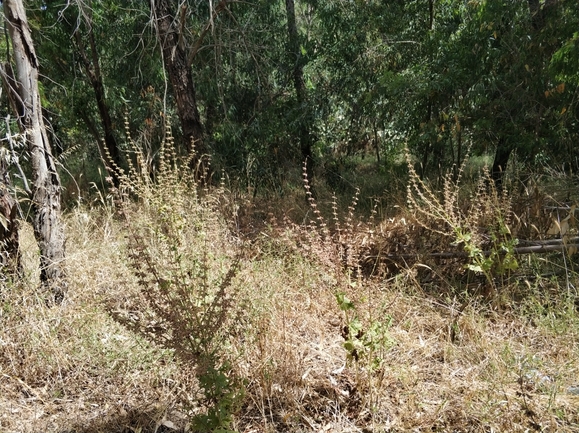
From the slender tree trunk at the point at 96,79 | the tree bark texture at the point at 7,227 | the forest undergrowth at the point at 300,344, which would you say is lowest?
the forest undergrowth at the point at 300,344

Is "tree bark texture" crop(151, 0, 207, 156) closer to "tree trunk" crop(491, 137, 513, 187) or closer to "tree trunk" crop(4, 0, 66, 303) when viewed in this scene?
"tree trunk" crop(4, 0, 66, 303)

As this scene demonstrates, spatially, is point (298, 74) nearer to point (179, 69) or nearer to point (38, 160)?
point (179, 69)

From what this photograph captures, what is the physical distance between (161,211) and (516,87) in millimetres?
3523

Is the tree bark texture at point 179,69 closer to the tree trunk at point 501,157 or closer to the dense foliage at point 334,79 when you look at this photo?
the dense foliage at point 334,79

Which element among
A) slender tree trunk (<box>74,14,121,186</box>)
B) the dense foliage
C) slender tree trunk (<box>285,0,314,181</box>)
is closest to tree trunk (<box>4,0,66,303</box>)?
the dense foliage

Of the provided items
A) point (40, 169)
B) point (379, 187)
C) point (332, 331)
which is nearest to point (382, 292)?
point (332, 331)

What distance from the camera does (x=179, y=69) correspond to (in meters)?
4.82

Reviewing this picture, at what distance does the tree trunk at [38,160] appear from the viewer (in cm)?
258

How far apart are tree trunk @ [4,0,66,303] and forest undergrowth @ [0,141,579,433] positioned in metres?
0.18

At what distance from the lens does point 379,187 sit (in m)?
5.88

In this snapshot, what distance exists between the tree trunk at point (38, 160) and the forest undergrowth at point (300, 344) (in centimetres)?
18

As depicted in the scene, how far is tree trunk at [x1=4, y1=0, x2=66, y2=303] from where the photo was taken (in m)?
2.58

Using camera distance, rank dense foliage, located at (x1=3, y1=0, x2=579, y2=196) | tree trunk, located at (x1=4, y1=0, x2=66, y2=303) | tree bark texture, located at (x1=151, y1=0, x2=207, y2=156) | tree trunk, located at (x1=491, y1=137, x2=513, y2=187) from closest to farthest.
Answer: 1. tree trunk, located at (x1=4, y1=0, x2=66, y2=303)
2. dense foliage, located at (x1=3, y1=0, x2=579, y2=196)
3. tree trunk, located at (x1=491, y1=137, x2=513, y2=187)
4. tree bark texture, located at (x1=151, y1=0, x2=207, y2=156)

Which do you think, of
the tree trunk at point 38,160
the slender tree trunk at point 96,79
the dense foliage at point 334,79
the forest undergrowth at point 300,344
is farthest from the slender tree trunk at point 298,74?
the tree trunk at point 38,160
